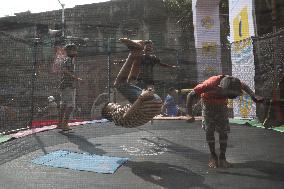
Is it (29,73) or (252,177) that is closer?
(252,177)

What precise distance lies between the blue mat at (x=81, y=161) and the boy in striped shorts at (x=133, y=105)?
520 mm

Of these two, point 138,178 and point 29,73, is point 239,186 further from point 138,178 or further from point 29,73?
point 29,73

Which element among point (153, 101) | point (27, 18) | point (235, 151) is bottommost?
point (235, 151)

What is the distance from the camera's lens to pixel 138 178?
356cm

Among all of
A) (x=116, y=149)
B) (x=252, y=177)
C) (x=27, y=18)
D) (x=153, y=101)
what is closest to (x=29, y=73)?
(x=116, y=149)

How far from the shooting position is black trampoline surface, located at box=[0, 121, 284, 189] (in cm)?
338

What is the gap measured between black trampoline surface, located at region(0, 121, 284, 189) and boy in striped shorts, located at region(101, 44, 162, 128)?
0.51m

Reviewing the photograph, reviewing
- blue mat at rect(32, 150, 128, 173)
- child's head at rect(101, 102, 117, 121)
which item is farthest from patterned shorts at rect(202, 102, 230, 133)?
child's head at rect(101, 102, 117, 121)

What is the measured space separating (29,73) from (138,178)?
5.44m

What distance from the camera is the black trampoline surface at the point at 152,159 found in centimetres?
338

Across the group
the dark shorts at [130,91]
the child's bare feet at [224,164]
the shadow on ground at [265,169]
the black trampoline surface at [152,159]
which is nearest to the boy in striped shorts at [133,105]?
the dark shorts at [130,91]

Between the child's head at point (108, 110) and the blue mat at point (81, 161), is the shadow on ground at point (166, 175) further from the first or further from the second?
the child's head at point (108, 110)

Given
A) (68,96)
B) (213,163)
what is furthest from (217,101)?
(68,96)

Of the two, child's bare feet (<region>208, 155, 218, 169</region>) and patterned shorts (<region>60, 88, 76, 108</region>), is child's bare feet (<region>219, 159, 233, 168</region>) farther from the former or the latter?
patterned shorts (<region>60, 88, 76, 108</region>)
